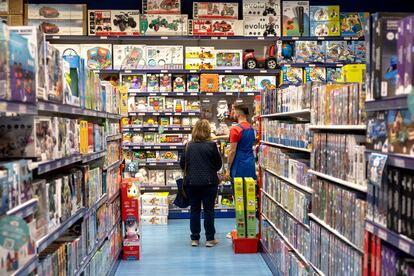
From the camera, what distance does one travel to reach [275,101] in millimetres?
5645

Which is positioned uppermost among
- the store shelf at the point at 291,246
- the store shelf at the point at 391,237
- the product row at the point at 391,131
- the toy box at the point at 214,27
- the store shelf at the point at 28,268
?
the toy box at the point at 214,27

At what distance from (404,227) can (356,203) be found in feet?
2.33

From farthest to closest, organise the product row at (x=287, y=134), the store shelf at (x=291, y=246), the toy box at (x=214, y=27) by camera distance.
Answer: the toy box at (x=214, y=27) → the product row at (x=287, y=134) → the store shelf at (x=291, y=246)

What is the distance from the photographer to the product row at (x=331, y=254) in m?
2.83

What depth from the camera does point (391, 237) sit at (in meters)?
2.15

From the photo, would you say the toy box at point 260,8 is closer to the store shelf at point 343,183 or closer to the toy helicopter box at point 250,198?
the toy helicopter box at point 250,198

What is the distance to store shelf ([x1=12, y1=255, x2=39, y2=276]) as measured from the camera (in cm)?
216

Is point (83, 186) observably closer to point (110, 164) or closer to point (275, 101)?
→ point (110, 164)

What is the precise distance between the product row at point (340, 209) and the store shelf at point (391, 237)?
29 cm

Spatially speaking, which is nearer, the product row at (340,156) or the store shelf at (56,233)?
the store shelf at (56,233)

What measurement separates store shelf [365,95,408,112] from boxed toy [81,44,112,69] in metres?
6.85

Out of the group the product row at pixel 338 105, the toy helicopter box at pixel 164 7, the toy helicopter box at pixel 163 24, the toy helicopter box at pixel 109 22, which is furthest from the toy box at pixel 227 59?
the product row at pixel 338 105

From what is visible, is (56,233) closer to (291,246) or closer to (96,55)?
(291,246)

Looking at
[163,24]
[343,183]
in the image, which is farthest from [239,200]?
[163,24]
